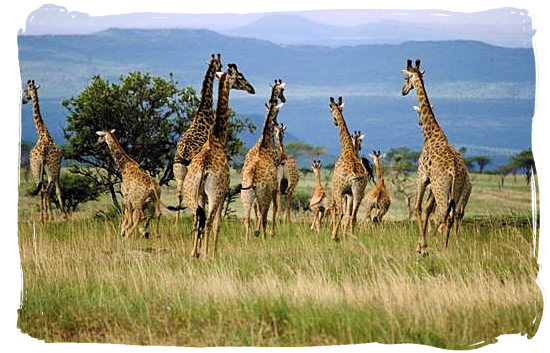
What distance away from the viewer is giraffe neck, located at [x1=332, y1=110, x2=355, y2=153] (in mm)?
10438

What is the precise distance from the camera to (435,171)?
955 cm

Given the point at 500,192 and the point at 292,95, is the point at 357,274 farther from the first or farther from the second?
the point at 292,95

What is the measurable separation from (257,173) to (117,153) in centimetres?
134

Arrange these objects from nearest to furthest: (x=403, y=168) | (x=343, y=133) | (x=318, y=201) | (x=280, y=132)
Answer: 1. (x=343, y=133)
2. (x=403, y=168)
3. (x=280, y=132)
4. (x=318, y=201)

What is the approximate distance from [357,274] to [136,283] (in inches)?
65.7

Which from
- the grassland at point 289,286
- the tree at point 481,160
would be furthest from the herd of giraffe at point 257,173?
the grassland at point 289,286

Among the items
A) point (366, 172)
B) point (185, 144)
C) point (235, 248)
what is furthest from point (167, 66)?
point (366, 172)

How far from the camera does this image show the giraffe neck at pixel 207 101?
1000cm

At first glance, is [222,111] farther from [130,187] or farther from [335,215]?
[335,215]

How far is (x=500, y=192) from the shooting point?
357 inches

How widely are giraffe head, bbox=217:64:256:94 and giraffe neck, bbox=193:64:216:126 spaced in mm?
168

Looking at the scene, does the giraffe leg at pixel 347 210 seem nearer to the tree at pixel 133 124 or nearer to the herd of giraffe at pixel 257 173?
the herd of giraffe at pixel 257 173

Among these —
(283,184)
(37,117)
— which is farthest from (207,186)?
(283,184)

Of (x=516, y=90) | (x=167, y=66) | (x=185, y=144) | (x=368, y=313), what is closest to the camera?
(x=368, y=313)
